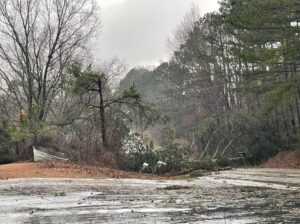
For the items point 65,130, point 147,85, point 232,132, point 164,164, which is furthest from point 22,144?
point 147,85

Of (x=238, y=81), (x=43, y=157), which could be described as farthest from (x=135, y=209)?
(x=238, y=81)

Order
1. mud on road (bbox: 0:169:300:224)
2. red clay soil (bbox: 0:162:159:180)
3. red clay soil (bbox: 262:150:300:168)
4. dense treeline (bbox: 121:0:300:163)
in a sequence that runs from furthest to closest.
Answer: red clay soil (bbox: 262:150:300:168) → dense treeline (bbox: 121:0:300:163) → red clay soil (bbox: 0:162:159:180) → mud on road (bbox: 0:169:300:224)

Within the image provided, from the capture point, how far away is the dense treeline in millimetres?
34938

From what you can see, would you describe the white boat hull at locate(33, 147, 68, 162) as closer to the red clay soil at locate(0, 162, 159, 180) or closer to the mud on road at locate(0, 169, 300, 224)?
the red clay soil at locate(0, 162, 159, 180)

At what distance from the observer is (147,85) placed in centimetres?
9794

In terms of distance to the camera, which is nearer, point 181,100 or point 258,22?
point 258,22

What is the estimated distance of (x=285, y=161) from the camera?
140 ft

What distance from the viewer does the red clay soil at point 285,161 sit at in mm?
41156

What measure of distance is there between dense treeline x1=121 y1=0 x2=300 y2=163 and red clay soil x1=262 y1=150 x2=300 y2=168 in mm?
994

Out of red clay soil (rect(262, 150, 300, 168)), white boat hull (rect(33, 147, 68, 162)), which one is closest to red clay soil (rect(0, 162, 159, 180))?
white boat hull (rect(33, 147, 68, 162))

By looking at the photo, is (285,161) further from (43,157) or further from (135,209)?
(135,209)

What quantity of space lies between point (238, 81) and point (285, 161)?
34.1 feet

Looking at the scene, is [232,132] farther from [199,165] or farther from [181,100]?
[181,100]

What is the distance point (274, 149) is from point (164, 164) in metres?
13.9
